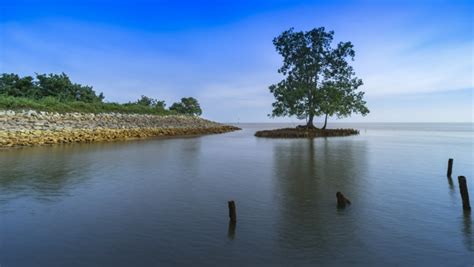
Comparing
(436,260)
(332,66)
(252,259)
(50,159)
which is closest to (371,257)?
(436,260)

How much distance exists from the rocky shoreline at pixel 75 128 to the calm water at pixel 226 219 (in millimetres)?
13356

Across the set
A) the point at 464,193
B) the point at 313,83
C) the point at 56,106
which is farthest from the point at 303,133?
the point at 464,193

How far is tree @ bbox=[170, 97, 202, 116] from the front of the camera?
7169 centimetres

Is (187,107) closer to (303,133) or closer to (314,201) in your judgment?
(303,133)

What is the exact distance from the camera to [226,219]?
25.7ft

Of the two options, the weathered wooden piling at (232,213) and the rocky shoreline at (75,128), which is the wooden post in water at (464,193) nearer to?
the weathered wooden piling at (232,213)

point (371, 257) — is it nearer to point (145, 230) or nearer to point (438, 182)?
point (145, 230)

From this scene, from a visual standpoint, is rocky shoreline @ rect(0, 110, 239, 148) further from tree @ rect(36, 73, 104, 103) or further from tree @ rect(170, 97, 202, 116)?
tree @ rect(170, 97, 202, 116)

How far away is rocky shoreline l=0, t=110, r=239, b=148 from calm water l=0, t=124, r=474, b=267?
43.8 ft

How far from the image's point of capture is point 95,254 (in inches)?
225

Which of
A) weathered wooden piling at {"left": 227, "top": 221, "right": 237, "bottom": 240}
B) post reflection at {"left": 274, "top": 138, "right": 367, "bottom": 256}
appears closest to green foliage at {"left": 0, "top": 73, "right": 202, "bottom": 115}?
post reflection at {"left": 274, "top": 138, "right": 367, "bottom": 256}

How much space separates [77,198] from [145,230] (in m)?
4.19

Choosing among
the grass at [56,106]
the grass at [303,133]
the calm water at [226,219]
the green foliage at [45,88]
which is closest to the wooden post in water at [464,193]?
the calm water at [226,219]

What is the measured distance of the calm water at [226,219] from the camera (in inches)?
225
